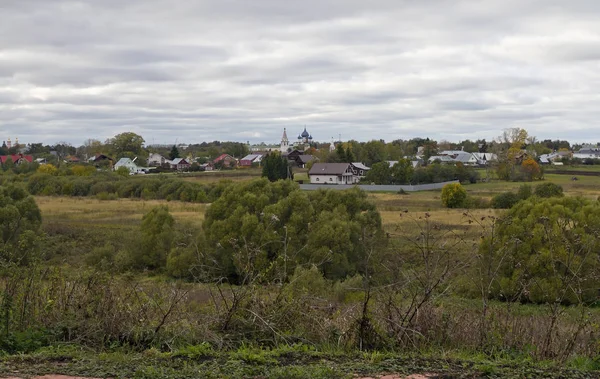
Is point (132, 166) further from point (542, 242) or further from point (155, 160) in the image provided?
point (542, 242)

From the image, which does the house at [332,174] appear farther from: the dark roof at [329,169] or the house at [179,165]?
the house at [179,165]

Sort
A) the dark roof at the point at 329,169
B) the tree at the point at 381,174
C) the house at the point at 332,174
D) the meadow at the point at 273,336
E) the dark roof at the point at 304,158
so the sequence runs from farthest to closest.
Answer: the dark roof at the point at 304,158 → the dark roof at the point at 329,169 → the house at the point at 332,174 → the tree at the point at 381,174 → the meadow at the point at 273,336

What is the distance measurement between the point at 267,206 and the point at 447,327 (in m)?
18.7

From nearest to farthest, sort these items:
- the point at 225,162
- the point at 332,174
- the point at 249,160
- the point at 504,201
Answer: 1. the point at 504,201
2. the point at 332,174
3. the point at 225,162
4. the point at 249,160

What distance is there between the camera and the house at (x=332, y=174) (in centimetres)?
6756

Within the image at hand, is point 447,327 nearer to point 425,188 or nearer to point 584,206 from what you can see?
point 584,206

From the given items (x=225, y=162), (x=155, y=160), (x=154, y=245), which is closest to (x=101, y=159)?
(x=155, y=160)

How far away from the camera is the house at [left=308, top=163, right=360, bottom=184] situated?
222ft

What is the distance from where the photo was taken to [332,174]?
222 ft

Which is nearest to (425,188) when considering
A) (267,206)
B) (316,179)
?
(316,179)

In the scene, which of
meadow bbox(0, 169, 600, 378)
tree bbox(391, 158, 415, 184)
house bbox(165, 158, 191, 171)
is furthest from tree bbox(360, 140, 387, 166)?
meadow bbox(0, 169, 600, 378)

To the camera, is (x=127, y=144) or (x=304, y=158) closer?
(x=304, y=158)

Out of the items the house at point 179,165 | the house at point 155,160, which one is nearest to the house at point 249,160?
the house at point 179,165

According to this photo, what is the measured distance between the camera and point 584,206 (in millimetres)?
21844
